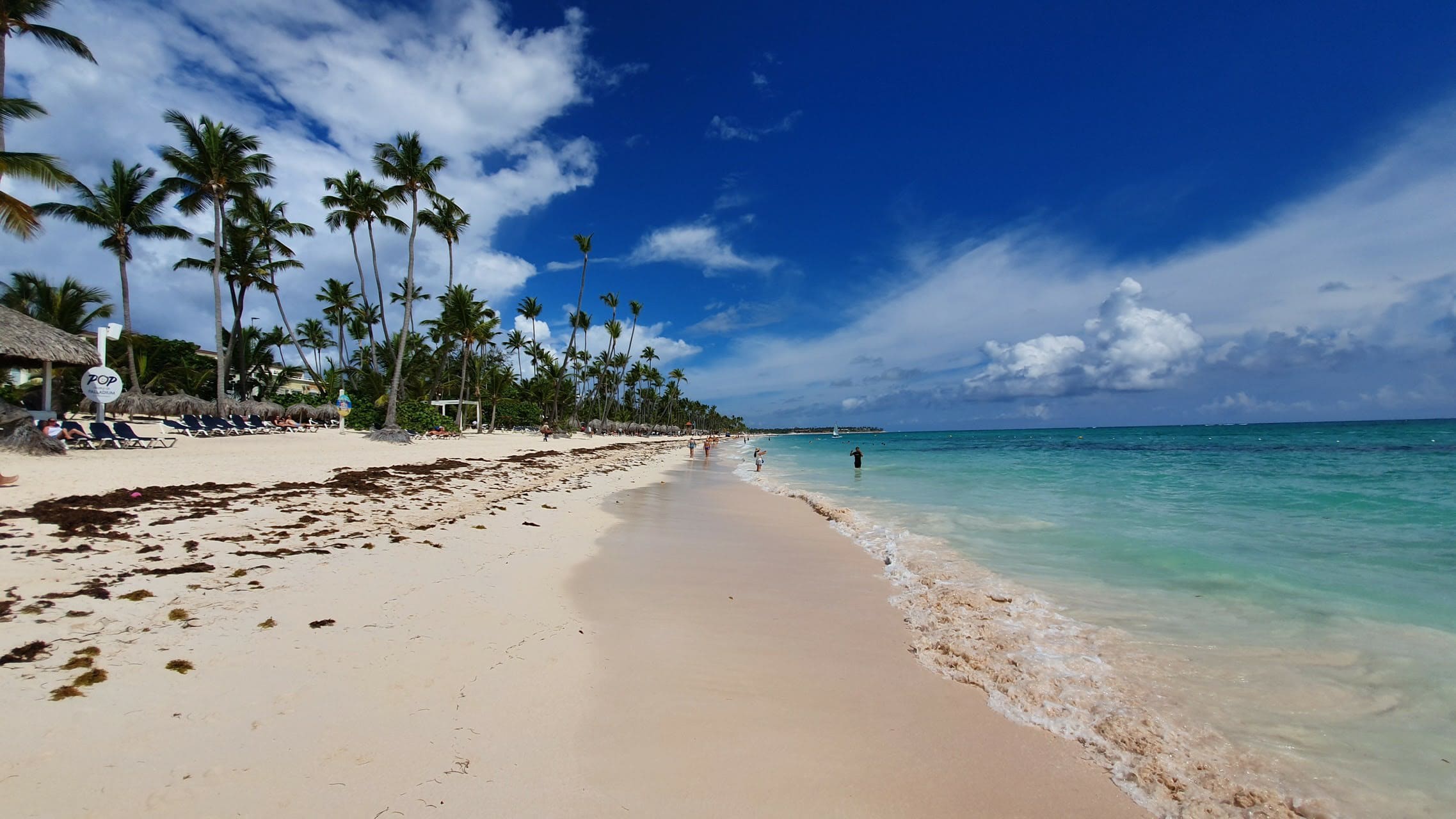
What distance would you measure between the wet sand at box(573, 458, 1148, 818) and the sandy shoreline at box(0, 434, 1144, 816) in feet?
0.06

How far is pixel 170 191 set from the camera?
25531 millimetres

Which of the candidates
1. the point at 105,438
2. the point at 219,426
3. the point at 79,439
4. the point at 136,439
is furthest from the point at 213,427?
the point at 79,439

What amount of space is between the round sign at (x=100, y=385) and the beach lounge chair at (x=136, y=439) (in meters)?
1.13

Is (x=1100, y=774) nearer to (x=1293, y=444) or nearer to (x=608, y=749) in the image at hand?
(x=608, y=749)

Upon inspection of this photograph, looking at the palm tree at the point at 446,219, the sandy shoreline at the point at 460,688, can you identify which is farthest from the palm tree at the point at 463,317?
the sandy shoreline at the point at 460,688

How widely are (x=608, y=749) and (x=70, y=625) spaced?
3.97 meters

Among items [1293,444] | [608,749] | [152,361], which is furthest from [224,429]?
[1293,444]

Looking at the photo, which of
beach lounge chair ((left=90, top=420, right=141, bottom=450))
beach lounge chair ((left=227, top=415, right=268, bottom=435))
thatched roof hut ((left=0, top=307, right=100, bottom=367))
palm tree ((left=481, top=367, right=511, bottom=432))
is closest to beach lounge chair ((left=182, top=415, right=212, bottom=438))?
beach lounge chair ((left=227, top=415, right=268, bottom=435))

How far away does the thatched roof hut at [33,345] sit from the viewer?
1433 centimetres

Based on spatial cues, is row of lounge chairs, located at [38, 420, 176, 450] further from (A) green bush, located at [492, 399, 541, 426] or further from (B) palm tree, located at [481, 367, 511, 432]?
(A) green bush, located at [492, 399, 541, 426]

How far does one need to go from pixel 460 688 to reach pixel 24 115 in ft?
62.5

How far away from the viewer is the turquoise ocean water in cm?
345

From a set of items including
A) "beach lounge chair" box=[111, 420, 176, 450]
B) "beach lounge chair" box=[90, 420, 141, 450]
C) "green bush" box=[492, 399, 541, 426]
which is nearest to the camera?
"beach lounge chair" box=[90, 420, 141, 450]

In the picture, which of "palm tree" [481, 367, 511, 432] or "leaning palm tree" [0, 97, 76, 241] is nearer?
"leaning palm tree" [0, 97, 76, 241]
